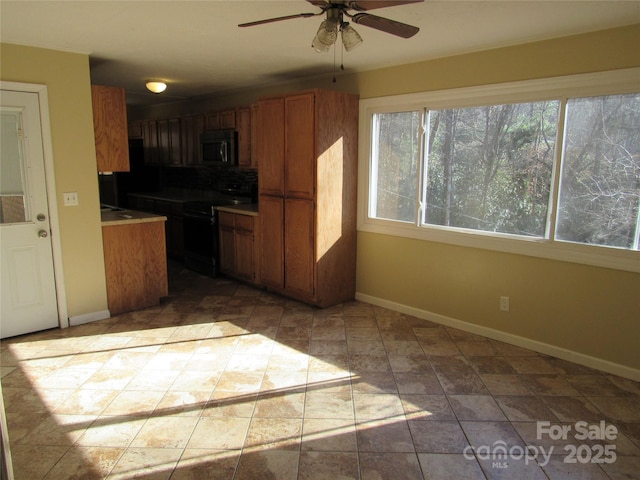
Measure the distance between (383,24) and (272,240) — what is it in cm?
276

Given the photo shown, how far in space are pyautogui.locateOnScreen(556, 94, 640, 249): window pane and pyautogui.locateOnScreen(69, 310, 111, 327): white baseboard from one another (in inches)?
153

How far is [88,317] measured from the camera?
387 centimetres

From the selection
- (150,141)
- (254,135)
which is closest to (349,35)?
(254,135)

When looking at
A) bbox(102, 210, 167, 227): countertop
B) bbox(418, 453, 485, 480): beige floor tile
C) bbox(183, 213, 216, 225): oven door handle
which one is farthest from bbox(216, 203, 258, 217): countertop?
bbox(418, 453, 485, 480): beige floor tile

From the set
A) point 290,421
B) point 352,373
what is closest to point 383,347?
point 352,373

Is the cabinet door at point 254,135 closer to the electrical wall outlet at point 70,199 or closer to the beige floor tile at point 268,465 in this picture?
the electrical wall outlet at point 70,199

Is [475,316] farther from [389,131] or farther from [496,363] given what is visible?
[389,131]

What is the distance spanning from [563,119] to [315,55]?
6.71 ft

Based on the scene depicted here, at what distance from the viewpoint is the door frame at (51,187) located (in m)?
3.39

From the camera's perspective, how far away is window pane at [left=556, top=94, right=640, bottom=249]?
283 centimetres

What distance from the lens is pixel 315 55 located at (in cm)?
374

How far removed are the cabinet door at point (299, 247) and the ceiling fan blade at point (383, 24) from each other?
205 centimetres

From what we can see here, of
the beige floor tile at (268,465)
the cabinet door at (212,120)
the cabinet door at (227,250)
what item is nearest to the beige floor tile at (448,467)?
the beige floor tile at (268,465)

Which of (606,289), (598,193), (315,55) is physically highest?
(315,55)
